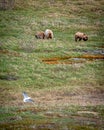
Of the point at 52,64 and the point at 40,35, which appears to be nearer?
the point at 52,64

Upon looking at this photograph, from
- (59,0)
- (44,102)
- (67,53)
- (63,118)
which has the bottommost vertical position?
(59,0)

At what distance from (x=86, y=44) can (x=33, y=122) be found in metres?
34.6

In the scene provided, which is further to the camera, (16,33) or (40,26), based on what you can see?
(40,26)

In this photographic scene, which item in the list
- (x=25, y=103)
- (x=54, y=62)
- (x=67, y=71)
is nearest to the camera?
(x=25, y=103)

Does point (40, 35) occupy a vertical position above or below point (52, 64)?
below

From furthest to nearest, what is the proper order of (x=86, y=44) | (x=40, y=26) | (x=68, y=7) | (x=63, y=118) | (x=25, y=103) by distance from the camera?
(x=68, y=7), (x=40, y=26), (x=86, y=44), (x=25, y=103), (x=63, y=118)

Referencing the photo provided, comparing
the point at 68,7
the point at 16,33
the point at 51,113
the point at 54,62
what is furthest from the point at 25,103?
the point at 68,7

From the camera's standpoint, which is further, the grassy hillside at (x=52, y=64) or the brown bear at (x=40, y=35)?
the brown bear at (x=40, y=35)

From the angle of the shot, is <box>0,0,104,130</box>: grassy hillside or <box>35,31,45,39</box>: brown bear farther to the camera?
<box>35,31,45,39</box>: brown bear

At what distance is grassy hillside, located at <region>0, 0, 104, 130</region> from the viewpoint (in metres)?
25.9

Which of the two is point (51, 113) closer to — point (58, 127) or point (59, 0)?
point (58, 127)

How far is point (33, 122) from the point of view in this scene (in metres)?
22.5

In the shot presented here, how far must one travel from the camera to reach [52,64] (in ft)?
146

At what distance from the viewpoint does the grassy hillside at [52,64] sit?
1019 inches
